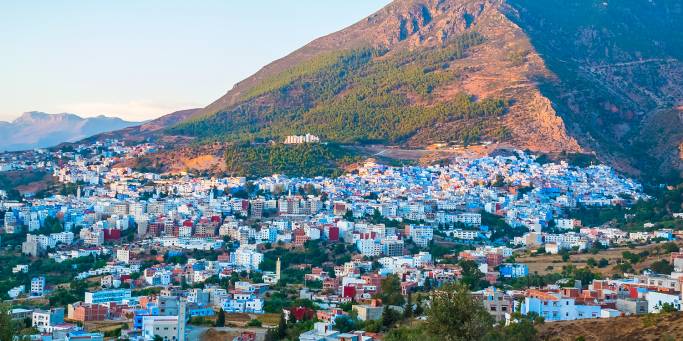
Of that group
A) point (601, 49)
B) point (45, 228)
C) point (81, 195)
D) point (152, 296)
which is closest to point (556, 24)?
point (601, 49)

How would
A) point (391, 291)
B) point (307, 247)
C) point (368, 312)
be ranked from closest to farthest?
1. point (368, 312)
2. point (391, 291)
3. point (307, 247)

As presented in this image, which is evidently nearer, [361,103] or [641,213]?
A: [641,213]

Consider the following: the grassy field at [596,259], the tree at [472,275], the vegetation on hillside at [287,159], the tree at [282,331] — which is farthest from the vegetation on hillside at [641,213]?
the tree at [282,331]

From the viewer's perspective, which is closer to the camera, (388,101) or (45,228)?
(45,228)

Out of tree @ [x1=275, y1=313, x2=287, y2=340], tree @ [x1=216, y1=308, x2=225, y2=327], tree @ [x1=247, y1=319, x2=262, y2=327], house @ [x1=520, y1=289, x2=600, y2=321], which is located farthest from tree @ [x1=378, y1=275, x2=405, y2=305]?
house @ [x1=520, y1=289, x2=600, y2=321]

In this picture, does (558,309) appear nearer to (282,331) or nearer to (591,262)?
(282,331)

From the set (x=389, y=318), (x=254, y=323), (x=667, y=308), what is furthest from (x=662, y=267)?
(x=254, y=323)

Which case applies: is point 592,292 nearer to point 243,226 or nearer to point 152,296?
point 152,296
